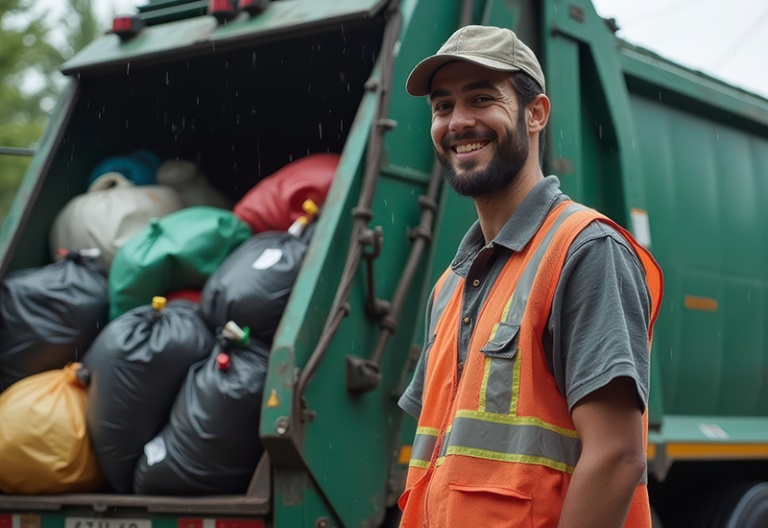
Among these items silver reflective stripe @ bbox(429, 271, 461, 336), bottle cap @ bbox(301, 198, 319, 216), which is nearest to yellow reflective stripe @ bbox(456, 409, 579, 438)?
silver reflective stripe @ bbox(429, 271, 461, 336)

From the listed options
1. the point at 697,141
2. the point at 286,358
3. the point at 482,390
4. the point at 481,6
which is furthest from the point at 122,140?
the point at 482,390

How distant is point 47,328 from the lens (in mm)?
2742

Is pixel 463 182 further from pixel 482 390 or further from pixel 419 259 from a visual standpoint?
pixel 419 259

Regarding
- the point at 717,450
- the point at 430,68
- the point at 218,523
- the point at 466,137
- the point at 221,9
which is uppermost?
the point at 221,9

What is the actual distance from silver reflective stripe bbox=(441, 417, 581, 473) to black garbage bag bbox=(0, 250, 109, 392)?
2.00 meters

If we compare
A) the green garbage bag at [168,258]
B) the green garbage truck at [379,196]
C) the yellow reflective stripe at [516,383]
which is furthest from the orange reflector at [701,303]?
the yellow reflective stripe at [516,383]

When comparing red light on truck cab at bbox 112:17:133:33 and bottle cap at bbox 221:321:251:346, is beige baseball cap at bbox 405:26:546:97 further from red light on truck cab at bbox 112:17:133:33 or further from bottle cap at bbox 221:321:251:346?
red light on truck cab at bbox 112:17:133:33

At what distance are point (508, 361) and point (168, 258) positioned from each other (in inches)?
73.0

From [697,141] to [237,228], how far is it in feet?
7.42

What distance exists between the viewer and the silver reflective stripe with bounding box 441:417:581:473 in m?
1.10

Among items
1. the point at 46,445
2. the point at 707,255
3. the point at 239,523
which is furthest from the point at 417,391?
the point at 707,255

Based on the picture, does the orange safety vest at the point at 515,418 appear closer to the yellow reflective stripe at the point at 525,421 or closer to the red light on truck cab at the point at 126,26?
the yellow reflective stripe at the point at 525,421

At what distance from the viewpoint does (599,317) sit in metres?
1.09

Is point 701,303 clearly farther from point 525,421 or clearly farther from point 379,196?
point 525,421
